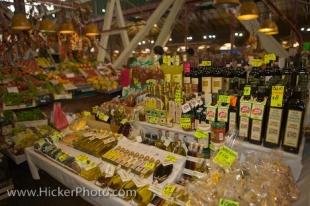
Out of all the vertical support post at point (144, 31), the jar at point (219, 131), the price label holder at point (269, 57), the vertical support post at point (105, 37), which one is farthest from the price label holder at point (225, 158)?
the vertical support post at point (105, 37)

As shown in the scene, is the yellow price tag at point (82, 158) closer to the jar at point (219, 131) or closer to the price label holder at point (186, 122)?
the price label holder at point (186, 122)

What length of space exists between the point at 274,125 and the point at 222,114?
1.16 feet

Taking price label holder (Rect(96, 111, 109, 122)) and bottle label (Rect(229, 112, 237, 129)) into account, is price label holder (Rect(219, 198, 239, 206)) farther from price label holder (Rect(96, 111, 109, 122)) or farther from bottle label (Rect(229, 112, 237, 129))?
price label holder (Rect(96, 111, 109, 122))

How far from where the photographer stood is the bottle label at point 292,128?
4.95 ft

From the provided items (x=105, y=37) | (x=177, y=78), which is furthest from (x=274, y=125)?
(x=105, y=37)

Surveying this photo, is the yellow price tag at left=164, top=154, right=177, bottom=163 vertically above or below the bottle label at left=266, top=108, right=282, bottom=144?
below

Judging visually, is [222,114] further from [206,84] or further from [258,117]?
[206,84]

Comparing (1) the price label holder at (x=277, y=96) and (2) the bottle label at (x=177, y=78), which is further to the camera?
(2) the bottle label at (x=177, y=78)

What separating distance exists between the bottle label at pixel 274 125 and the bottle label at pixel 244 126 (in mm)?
134

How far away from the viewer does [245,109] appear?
1664 mm

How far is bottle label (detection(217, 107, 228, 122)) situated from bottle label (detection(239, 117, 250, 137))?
0.39ft

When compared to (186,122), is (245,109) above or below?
above

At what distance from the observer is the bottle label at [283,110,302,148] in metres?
1.51

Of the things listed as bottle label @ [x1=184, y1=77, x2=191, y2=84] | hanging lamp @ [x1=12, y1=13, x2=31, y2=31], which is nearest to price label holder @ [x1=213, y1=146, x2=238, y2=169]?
bottle label @ [x1=184, y1=77, x2=191, y2=84]
